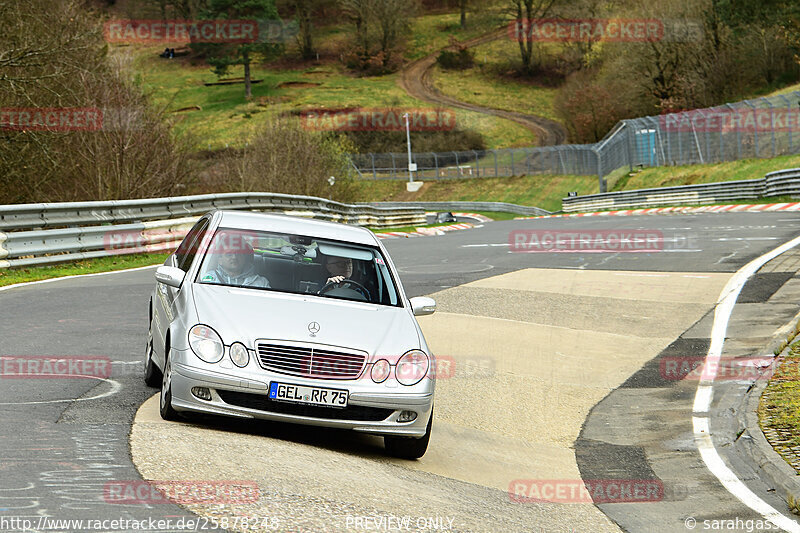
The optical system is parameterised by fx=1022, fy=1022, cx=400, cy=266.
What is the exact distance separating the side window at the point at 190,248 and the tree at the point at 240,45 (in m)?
112

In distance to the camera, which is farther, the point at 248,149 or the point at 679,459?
the point at 248,149

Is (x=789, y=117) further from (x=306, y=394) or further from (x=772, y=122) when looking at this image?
(x=306, y=394)

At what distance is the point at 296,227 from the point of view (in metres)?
8.86

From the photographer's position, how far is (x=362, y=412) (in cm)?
725

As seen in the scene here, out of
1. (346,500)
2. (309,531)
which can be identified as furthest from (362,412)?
(309,531)

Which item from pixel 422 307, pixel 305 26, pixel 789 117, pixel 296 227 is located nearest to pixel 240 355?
pixel 422 307

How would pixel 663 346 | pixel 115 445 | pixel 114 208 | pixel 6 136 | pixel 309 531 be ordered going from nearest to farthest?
pixel 309 531 → pixel 115 445 → pixel 663 346 → pixel 114 208 → pixel 6 136

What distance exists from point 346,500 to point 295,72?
13180 centimetres

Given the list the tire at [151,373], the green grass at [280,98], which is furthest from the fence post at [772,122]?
the green grass at [280,98]

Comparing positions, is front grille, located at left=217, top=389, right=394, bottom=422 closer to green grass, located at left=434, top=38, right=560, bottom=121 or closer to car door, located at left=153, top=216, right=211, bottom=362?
car door, located at left=153, top=216, right=211, bottom=362

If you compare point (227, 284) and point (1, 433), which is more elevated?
point (227, 284)

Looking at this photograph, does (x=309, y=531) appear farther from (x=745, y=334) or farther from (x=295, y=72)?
(x=295, y=72)

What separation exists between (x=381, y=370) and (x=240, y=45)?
120 metres

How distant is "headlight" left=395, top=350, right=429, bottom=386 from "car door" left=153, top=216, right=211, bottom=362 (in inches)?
67.9
